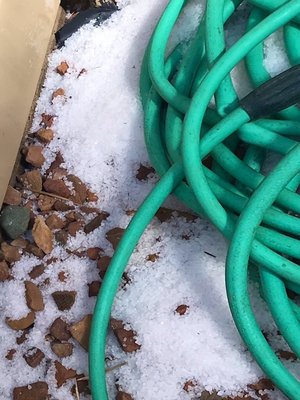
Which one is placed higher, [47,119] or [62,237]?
[47,119]

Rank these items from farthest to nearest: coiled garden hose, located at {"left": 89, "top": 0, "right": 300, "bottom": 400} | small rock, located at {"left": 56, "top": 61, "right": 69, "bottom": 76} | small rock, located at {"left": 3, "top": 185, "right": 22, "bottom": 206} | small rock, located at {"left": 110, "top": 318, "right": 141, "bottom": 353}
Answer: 1. small rock, located at {"left": 56, "top": 61, "right": 69, "bottom": 76}
2. small rock, located at {"left": 3, "top": 185, "right": 22, "bottom": 206}
3. small rock, located at {"left": 110, "top": 318, "right": 141, "bottom": 353}
4. coiled garden hose, located at {"left": 89, "top": 0, "right": 300, "bottom": 400}

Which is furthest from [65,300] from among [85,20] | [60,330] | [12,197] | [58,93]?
[85,20]

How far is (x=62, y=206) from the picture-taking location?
1371mm

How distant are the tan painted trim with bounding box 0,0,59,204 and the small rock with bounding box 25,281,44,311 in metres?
0.21

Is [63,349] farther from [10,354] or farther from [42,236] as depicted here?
[42,236]

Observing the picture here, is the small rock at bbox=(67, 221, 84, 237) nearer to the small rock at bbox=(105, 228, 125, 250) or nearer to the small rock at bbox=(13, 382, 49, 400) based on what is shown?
the small rock at bbox=(105, 228, 125, 250)

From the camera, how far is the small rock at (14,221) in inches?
52.9

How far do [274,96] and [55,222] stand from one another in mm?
532

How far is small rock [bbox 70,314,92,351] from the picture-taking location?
1.21 metres

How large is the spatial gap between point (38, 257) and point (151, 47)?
0.50 m

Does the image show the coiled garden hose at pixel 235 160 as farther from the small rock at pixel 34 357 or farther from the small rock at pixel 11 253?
the small rock at pixel 11 253

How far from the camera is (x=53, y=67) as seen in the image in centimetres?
153

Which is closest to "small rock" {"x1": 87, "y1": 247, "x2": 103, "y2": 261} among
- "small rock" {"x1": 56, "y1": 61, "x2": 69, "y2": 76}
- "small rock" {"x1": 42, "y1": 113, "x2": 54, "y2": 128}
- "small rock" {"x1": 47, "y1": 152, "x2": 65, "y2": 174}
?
"small rock" {"x1": 47, "y1": 152, "x2": 65, "y2": 174}

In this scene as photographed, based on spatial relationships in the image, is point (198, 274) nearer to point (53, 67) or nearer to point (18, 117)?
point (18, 117)
